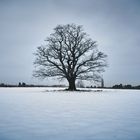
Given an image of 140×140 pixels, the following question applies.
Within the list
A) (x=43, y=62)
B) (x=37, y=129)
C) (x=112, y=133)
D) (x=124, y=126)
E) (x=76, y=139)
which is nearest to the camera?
(x=76, y=139)

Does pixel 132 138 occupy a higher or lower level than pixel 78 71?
lower

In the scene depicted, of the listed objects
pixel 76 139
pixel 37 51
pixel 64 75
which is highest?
pixel 37 51

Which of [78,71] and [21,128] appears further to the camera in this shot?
[78,71]

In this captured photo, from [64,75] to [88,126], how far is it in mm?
25319

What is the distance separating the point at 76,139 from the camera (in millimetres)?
3715

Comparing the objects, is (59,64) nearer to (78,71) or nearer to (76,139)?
(78,71)

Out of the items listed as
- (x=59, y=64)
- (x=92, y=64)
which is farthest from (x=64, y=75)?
(x=92, y=64)

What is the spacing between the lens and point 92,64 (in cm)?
2994

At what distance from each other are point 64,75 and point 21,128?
2555 cm

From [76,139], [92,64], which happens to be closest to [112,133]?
[76,139]

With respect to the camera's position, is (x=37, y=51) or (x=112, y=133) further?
(x=37, y=51)

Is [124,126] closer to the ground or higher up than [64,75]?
closer to the ground

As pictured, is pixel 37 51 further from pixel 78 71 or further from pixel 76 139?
pixel 76 139

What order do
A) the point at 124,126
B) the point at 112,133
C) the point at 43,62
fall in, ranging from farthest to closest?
the point at 43,62, the point at 124,126, the point at 112,133
